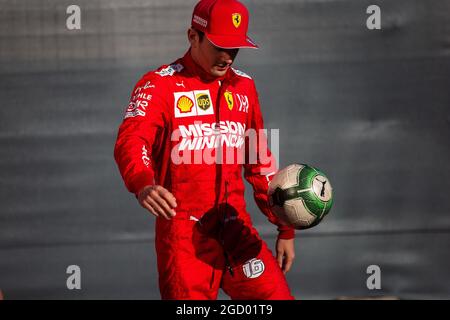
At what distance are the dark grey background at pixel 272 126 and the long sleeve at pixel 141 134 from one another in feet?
5.25

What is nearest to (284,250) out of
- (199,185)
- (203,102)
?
(199,185)

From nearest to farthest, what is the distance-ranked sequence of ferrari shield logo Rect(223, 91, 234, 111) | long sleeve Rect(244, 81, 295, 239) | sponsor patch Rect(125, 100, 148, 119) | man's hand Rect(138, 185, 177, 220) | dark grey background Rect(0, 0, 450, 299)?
man's hand Rect(138, 185, 177, 220) → sponsor patch Rect(125, 100, 148, 119) → ferrari shield logo Rect(223, 91, 234, 111) → long sleeve Rect(244, 81, 295, 239) → dark grey background Rect(0, 0, 450, 299)

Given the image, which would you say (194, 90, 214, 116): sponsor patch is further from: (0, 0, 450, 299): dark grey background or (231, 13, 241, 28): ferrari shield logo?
(0, 0, 450, 299): dark grey background

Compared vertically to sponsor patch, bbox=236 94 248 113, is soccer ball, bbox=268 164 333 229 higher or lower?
lower

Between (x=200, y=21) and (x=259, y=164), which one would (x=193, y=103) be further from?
(x=259, y=164)

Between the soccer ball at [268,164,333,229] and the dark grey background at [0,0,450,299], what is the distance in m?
1.67

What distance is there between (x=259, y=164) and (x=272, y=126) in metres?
1.33

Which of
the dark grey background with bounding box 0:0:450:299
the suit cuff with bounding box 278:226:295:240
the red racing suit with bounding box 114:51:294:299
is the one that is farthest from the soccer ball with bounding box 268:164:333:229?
the dark grey background with bounding box 0:0:450:299

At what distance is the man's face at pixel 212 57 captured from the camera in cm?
432

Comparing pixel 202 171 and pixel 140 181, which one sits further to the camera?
pixel 202 171

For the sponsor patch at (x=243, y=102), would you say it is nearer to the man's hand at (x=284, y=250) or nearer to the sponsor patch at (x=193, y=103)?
the sponsor patch at (x=193, y=103)

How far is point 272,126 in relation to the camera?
5.95 m

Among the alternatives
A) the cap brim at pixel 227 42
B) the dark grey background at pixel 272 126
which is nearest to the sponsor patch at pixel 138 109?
the cap brim at pixel 227 42

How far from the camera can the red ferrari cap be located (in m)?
4.27
